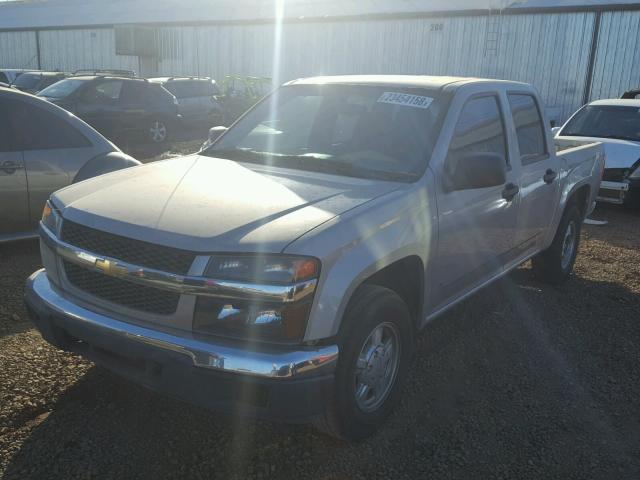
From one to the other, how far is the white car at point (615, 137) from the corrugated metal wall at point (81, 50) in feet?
92.8

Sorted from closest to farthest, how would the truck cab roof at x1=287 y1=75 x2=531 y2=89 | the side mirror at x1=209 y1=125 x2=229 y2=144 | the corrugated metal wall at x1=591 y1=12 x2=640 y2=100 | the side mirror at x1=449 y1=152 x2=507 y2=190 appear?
the side mirror at x1=449 y1=152 x2=507 y2=190
the truck cab roof at x1=287 y1=75 x2=531 y2=89
the side mirror at x1=209 y1=125 x2=229 y2=144
the corrugated metal wall at x1=591 y1=12 x2=640 y2=100

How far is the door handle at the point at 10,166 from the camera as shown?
209 inches

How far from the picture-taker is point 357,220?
2934 mm

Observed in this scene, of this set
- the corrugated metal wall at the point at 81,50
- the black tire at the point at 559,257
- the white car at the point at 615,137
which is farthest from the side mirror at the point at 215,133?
the corrugated metal wall at the point at 81,50

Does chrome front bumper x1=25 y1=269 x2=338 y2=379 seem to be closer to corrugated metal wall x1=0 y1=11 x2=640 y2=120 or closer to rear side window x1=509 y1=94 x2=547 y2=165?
rear side window x1=509 y1=94 x2=547 y2=165

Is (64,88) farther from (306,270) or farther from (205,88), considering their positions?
(306,270)

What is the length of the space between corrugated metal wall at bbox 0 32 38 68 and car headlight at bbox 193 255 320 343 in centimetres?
4120

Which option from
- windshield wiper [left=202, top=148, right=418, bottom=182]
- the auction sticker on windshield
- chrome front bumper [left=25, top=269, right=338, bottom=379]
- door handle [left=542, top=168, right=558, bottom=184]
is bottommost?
chrome front bumper [left=25, top=269, right=338, bottom=379]

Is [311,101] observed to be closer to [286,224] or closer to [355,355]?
[286,224]

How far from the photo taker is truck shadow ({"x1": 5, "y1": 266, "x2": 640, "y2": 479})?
9.76 ft

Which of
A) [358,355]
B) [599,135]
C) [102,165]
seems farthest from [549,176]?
[599,135]

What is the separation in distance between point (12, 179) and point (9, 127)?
0.47 m

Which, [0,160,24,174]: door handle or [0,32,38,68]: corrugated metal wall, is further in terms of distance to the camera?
[0,32,38,68]: corrugated metal wall

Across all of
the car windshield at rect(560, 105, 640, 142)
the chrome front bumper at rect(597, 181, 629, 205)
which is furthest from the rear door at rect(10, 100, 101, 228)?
the car windshield at rect(560, 105, 640, 142)
